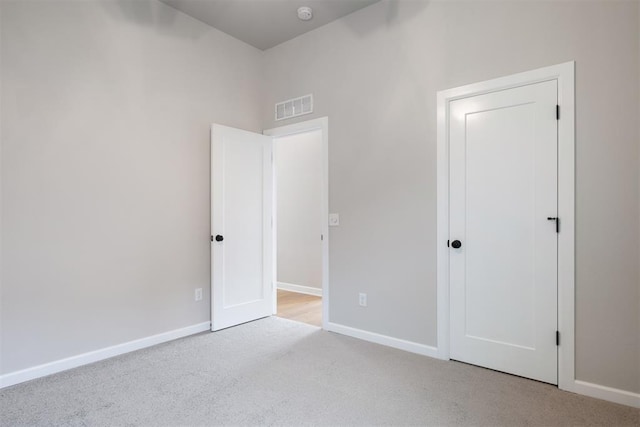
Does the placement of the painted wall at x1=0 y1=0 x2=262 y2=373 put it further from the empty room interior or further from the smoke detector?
the smoke detector

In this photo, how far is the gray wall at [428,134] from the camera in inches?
83.4

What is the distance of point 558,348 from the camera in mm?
2316

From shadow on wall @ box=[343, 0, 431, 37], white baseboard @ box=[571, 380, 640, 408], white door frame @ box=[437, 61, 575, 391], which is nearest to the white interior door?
shadow on wall @ box=[343, 0, 431, 37]

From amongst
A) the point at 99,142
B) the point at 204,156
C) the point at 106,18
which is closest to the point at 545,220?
the point at 204,156

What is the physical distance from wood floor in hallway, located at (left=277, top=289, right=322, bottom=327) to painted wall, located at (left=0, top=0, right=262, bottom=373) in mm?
1052

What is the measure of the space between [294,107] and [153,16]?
1.50 meters

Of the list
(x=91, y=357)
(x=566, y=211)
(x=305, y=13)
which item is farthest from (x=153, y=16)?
(x=566, y=211)

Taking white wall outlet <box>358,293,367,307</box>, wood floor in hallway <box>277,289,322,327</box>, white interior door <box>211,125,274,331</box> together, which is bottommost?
wood floor in hallway <box>277,289,322,327</box>

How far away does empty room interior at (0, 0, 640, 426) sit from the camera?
7.01 feet

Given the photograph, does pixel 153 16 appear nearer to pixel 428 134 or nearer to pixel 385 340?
pixel 428 134

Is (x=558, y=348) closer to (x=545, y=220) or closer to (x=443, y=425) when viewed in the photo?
(x=545, y=220)

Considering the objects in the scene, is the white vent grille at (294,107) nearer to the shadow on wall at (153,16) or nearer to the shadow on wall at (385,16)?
the shadow on wall at (385,16)

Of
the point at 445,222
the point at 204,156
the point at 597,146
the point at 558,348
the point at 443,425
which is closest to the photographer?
the point at 443,425

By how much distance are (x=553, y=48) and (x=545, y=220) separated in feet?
3.77
